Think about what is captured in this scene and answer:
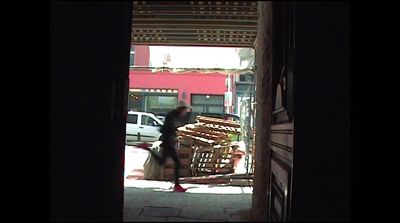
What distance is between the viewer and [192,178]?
10.8 m

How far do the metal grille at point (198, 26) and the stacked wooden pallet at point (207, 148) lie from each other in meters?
3.12

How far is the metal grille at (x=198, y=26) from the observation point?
5.48 meters

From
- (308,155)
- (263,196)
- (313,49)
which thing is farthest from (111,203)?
(263,196)

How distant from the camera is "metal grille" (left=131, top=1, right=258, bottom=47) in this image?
18.0ft

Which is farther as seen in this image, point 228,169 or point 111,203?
point 228,169

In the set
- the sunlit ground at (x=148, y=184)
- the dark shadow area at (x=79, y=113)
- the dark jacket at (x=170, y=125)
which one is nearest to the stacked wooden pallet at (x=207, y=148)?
the sunlit ground at (x=148, y=184)

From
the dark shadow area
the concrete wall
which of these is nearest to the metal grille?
the concrete wall

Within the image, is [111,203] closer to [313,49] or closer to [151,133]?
[313,49]

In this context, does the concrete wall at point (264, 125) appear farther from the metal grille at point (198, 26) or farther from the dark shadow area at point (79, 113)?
the dark shadow area at point (79, 113)

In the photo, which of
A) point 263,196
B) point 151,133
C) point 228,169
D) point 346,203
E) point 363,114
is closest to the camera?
point 346,203

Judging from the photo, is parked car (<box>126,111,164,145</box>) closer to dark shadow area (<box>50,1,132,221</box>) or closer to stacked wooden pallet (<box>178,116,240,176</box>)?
stacked wooden pallet (<box>178,116,240,176</box>)

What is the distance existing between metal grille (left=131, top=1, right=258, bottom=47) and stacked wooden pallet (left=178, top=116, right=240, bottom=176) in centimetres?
312

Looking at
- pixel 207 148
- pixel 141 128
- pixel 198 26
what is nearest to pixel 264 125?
pixel 198 26

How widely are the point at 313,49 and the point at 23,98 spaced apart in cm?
199
